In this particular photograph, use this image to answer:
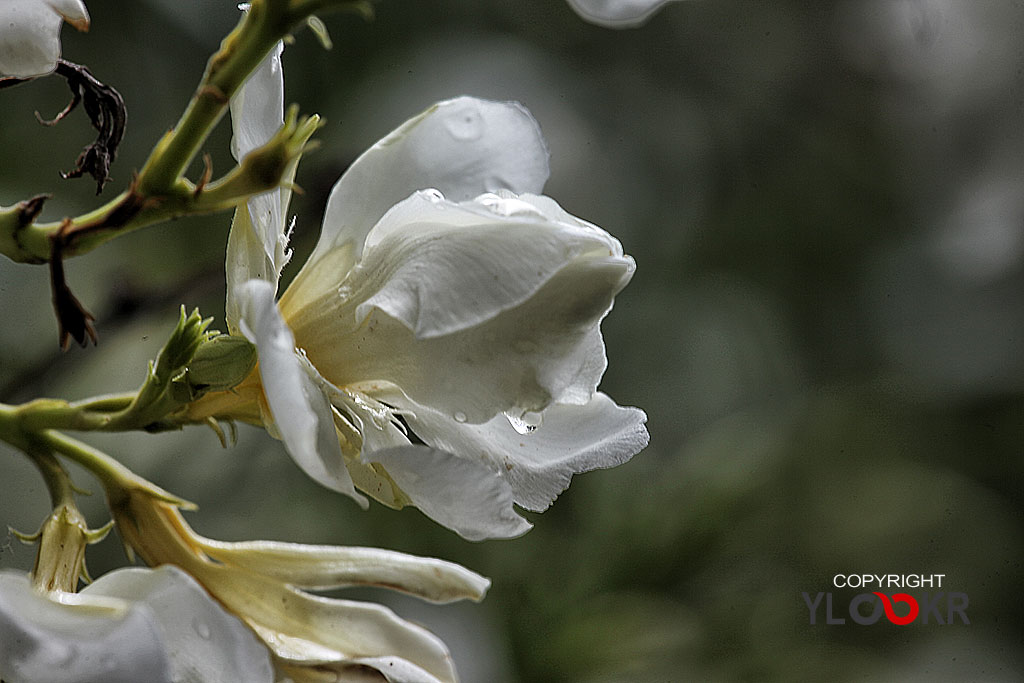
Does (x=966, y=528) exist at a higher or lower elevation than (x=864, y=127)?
lower

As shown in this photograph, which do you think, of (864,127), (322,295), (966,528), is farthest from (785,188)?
(322,295)

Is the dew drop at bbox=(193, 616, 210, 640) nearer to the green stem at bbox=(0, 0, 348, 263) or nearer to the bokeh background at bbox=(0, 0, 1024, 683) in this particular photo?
the green stem at bbox=(0, 0, 348, 263)

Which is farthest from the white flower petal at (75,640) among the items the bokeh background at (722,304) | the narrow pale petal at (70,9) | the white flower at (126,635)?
the bokeh background at (722,304)

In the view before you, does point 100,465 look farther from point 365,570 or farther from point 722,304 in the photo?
point 722,304

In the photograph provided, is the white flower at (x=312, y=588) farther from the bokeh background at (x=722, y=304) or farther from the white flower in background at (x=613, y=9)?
the bokeh background at (x=722, y=304)

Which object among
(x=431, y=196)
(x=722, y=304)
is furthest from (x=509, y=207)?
(x=722, y=304)

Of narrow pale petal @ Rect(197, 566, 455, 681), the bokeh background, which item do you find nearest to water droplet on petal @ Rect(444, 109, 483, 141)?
narrow pale petal @ Rect(197, 566, 455, 681)

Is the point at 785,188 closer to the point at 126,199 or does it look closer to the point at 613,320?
the point at 613,320
